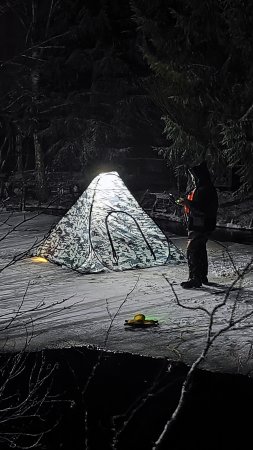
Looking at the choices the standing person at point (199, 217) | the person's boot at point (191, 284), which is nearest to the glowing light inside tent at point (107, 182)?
the standing person at point (199, 217)

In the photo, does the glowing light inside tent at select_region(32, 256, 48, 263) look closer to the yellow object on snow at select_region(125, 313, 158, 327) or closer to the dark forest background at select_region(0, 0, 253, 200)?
the yellow object on snow at select_region(125, 313, 158, 327)

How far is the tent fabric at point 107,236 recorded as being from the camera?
1116 centimetres

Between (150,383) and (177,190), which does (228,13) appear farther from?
(150,383)

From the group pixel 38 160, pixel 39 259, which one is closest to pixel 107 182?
pixel 39 259

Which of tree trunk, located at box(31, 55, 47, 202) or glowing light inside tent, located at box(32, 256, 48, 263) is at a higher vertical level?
tree trunk, located at box(31, 55, 47, 202)

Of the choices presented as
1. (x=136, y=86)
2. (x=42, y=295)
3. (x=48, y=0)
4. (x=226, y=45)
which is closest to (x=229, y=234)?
(x=226, y=45)

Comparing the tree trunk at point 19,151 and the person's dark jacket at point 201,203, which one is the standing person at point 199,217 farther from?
the tree trunk at point 19,151

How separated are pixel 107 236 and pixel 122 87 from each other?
582 inches

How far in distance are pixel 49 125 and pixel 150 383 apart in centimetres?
2160

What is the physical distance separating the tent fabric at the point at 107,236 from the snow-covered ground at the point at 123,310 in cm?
24

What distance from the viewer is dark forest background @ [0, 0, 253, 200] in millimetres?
18672

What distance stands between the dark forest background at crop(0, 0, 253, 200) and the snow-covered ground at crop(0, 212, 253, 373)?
26.4ft

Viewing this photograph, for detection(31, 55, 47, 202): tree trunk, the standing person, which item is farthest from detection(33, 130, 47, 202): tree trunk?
the standing person

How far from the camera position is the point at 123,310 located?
27.9ft
